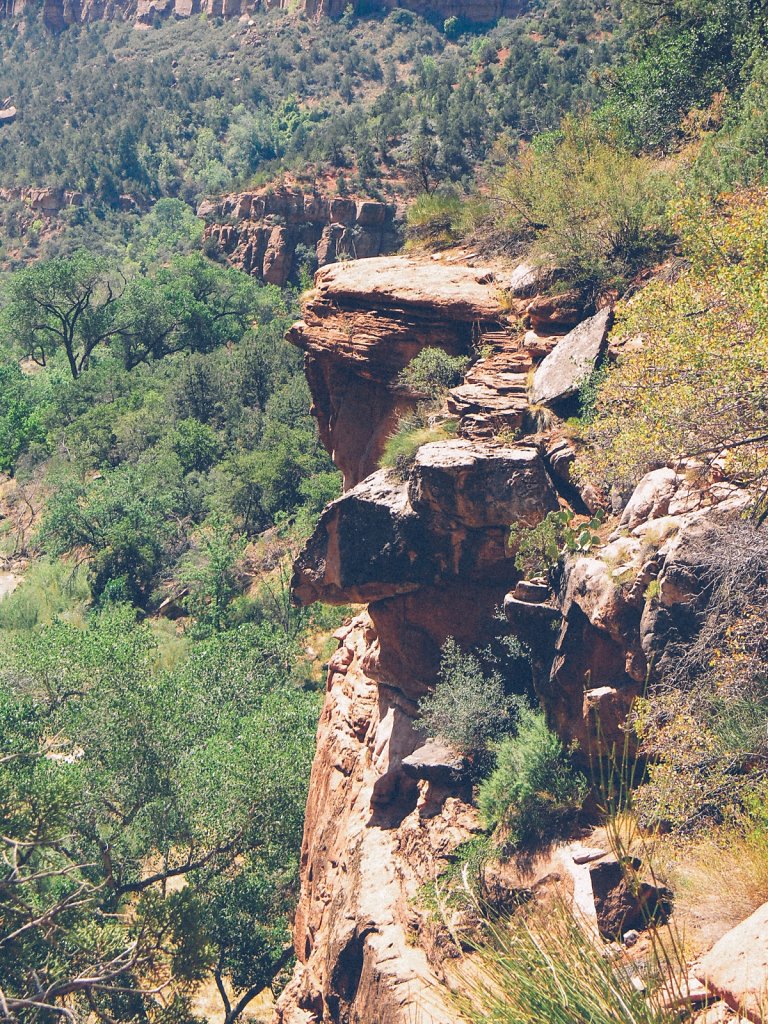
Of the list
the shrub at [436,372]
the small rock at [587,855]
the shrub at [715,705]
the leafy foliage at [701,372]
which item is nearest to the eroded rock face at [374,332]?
the shrub at [436,372]

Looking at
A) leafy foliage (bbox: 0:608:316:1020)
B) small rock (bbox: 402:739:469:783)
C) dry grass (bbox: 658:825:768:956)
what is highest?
dry grass (bbox: 658:825:768:956)

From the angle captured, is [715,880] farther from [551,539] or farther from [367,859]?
[367,859]

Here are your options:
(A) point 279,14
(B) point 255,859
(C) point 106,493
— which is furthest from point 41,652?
(A) point 279,14

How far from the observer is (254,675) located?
20.6 meters

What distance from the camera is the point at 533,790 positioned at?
910 centimetres

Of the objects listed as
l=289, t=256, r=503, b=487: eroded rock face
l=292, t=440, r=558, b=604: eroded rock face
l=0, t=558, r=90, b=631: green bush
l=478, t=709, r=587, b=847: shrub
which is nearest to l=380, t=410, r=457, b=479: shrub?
l=292, t=440, r=558, b=604: eroded rock face

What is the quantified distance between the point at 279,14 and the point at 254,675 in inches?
3421

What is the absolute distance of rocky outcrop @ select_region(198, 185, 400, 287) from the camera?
49906 millimetres

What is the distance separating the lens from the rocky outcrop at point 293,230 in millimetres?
49906

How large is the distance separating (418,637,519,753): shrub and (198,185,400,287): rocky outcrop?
132 ft

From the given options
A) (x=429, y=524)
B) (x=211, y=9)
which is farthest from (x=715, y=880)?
(x=211, y=9)

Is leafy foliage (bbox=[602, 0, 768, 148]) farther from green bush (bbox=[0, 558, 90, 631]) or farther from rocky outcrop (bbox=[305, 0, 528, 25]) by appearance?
rocky outcrop (bbox=[305, 0, 528, 25])

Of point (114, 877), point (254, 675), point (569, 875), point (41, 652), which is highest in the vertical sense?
point (569, 875)

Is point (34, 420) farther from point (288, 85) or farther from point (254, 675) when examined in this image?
point (288, 85)
